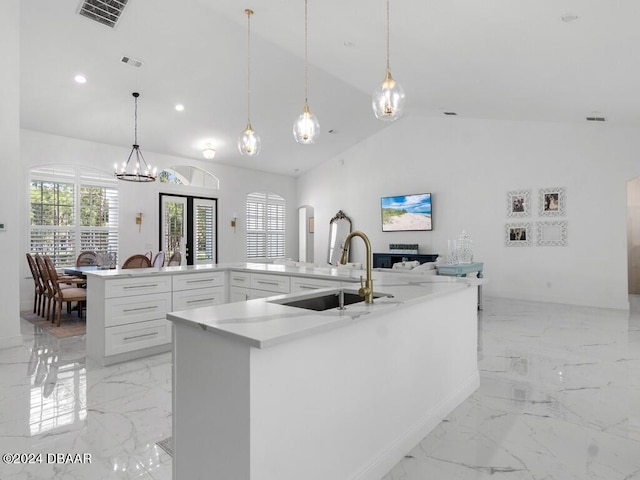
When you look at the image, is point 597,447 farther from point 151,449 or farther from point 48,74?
point 48,74

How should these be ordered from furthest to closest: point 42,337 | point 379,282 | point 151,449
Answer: point 42,337, point 379,282, point 151,449

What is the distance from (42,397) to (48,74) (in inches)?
171

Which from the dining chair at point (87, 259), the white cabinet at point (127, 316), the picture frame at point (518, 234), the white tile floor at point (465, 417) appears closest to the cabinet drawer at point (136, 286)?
the white cabinet at point (127, 316)

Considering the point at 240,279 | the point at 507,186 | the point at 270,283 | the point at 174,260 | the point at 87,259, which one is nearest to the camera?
the point at 270,283

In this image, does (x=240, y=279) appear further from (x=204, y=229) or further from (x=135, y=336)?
(x=204, y=229)

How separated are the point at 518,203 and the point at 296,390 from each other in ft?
22.8

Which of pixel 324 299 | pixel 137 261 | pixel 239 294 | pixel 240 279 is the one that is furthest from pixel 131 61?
pixel 324 299

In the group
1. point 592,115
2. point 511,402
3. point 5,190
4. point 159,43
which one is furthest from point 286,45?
point 511,402

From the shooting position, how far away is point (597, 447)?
2080mm

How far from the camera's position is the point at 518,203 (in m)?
7.07

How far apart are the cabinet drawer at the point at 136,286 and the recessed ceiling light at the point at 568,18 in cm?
419

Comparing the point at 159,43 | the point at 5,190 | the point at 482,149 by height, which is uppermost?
the point at 159,43

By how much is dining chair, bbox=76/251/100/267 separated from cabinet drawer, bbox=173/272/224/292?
313 centimetres

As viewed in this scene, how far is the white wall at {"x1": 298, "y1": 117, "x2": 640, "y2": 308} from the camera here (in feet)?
20.2
